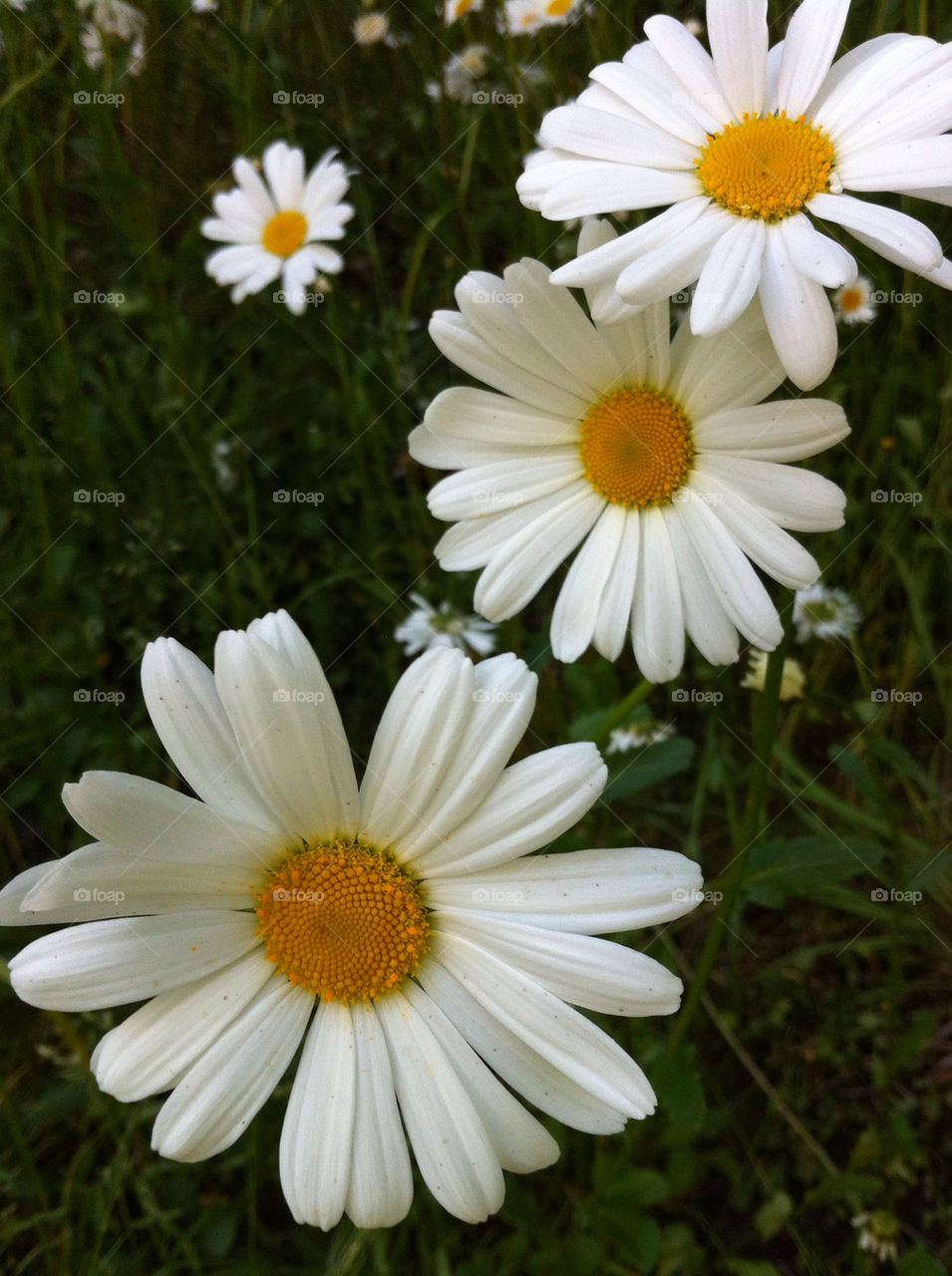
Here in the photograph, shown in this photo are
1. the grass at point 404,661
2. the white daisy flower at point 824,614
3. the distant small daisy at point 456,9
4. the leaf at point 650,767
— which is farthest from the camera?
the distant small daisy at point 456,9

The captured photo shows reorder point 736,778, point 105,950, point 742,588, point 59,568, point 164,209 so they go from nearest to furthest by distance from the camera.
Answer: point 105,950, point 742,588, point 736,778, point 59,568, point 164,209

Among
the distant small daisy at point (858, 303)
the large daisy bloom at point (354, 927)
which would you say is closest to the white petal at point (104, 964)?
the large daisy bloom at point (354, 927)

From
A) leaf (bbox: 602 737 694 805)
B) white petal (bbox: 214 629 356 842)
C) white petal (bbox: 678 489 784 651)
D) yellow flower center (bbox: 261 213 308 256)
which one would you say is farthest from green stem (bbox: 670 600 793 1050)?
yellow flower center (bbox: 261 213 308 256)

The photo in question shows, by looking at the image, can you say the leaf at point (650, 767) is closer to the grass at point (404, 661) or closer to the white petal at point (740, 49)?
the grass at point (404, 661)

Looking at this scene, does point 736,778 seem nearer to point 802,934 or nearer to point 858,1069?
point 802,934

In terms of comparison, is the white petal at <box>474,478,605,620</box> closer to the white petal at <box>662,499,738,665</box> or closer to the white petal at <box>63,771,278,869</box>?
the white petal at <box>662,499,738,665</box>

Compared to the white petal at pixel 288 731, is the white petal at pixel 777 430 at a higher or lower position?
higher

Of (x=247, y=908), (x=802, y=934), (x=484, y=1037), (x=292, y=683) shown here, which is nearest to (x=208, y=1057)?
(x=247, y=908)
